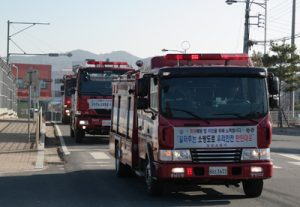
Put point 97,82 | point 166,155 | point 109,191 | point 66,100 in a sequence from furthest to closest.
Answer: point 66,100
point 97,82
point 109,191
point 166,155

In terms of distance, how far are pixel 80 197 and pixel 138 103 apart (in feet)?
6.19

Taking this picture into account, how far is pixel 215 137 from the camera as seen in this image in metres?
8.74

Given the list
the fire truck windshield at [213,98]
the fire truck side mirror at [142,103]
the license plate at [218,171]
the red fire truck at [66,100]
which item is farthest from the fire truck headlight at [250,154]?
the red fire truck at [66,100]

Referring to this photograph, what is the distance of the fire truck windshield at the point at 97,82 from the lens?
838 inches

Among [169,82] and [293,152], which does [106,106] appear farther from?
[169,82]

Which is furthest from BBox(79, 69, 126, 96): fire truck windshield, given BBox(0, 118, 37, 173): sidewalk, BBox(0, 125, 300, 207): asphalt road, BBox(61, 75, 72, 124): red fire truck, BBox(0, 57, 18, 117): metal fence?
BBox(0, 57, 18, 117): metal fence

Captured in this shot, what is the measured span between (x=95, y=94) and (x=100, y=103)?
1.29ft

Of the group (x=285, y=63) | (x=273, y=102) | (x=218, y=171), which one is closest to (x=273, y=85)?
(x=273, y=102)

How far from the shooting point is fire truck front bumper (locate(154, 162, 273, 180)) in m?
8.65

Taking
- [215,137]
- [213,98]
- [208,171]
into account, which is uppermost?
[213,98]

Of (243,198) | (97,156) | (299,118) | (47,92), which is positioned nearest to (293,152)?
(97,156)

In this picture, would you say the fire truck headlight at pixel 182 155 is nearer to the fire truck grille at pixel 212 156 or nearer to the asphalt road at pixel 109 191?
the fire truck grille at pixel 212 156

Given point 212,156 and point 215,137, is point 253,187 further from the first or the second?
point 215,137

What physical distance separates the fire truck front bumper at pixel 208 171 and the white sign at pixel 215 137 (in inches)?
12.3
